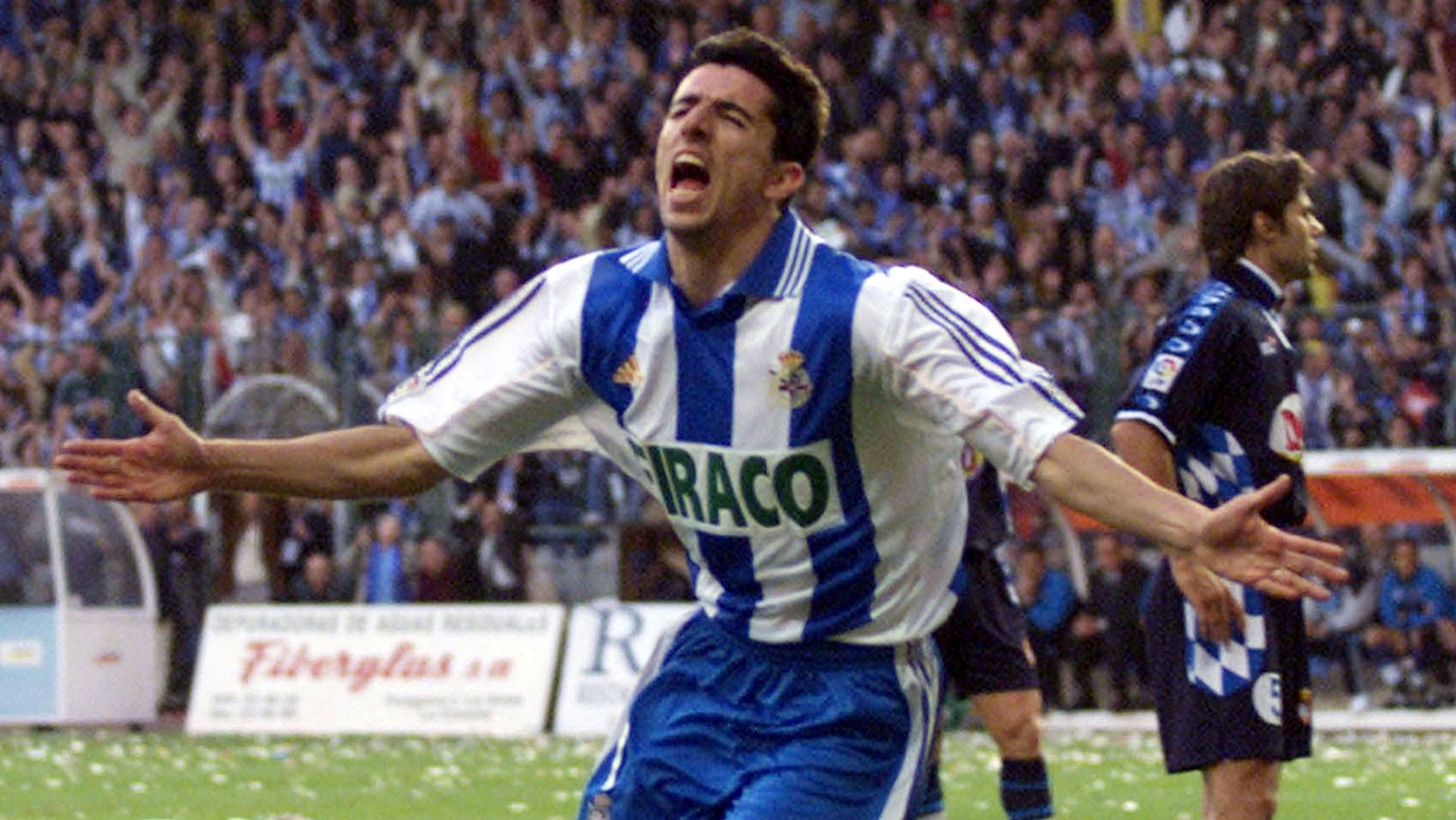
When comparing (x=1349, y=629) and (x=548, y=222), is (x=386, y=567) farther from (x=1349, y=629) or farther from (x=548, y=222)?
(x=1349, y=629)

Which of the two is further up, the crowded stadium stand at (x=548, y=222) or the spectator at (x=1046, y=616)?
the crowded stadium stand at (x=548, y=222)

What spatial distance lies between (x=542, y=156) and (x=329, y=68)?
10.9ft

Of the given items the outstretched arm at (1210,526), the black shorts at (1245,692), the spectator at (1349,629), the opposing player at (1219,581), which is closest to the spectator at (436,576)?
the spectator at (1349,629)

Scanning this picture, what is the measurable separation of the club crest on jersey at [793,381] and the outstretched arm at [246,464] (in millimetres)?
708

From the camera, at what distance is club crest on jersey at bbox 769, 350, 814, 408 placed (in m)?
4.68

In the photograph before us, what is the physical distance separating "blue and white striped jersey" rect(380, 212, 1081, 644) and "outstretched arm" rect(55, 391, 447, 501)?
0.07 meters

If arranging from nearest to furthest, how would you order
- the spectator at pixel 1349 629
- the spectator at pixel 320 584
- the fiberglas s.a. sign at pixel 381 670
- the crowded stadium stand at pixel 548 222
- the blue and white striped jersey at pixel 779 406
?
the blue and white striped jersey at pixel 779 406 → the spectator at pixel 1349 629 → the crowded stadium stand at pixel 548 222 → the fiberglas s.a. sign at pixel 381 670 → the spectator at pixel 320 584

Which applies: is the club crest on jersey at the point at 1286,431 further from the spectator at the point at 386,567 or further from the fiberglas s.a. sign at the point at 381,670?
the spectator at the point at 386,567

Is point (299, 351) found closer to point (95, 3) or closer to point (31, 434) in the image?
point (31, 434)

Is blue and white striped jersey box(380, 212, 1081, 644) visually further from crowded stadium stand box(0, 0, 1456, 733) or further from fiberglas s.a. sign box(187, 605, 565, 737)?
fiberglas s.a. sign box(187, 605, 565, 737)

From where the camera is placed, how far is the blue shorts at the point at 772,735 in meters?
4.68

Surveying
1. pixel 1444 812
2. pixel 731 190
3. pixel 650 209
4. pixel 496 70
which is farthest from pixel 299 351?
pixel 731 190

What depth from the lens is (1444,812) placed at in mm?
10852

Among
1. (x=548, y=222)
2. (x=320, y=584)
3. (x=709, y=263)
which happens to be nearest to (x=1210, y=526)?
(x=709, y=263)
